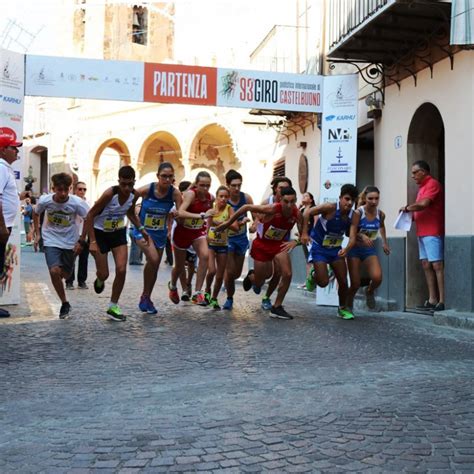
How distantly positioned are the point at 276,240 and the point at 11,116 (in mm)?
4084

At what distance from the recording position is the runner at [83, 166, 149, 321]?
816cm

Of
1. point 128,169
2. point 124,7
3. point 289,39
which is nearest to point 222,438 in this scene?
point 128,169

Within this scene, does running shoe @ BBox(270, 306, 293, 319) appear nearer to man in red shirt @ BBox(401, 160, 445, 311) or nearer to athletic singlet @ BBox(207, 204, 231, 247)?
athletic singlet @ BBox(207, 204, 231, 247)

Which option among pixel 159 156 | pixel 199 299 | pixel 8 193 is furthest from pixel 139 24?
pixel 8 193

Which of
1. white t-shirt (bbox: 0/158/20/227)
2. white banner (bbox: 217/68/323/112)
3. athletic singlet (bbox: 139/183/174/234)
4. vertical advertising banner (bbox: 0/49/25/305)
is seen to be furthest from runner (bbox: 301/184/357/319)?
vertical advertising banner (bbox: 0/49/25/305)

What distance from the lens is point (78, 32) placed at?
43.8 m

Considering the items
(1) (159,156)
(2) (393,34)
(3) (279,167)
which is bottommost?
(3) (279,167)

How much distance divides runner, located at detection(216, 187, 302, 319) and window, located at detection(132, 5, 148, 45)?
122 feet

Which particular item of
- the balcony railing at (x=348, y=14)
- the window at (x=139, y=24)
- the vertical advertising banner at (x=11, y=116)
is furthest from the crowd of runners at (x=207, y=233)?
the window at (x=139, y=24)

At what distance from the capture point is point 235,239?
9750 mm

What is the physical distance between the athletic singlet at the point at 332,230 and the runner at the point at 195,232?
1.48 meters

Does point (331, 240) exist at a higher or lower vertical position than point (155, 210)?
lower

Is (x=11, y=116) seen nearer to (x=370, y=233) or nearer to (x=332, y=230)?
(x=332, y=230)

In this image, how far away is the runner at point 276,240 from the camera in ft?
28.5
